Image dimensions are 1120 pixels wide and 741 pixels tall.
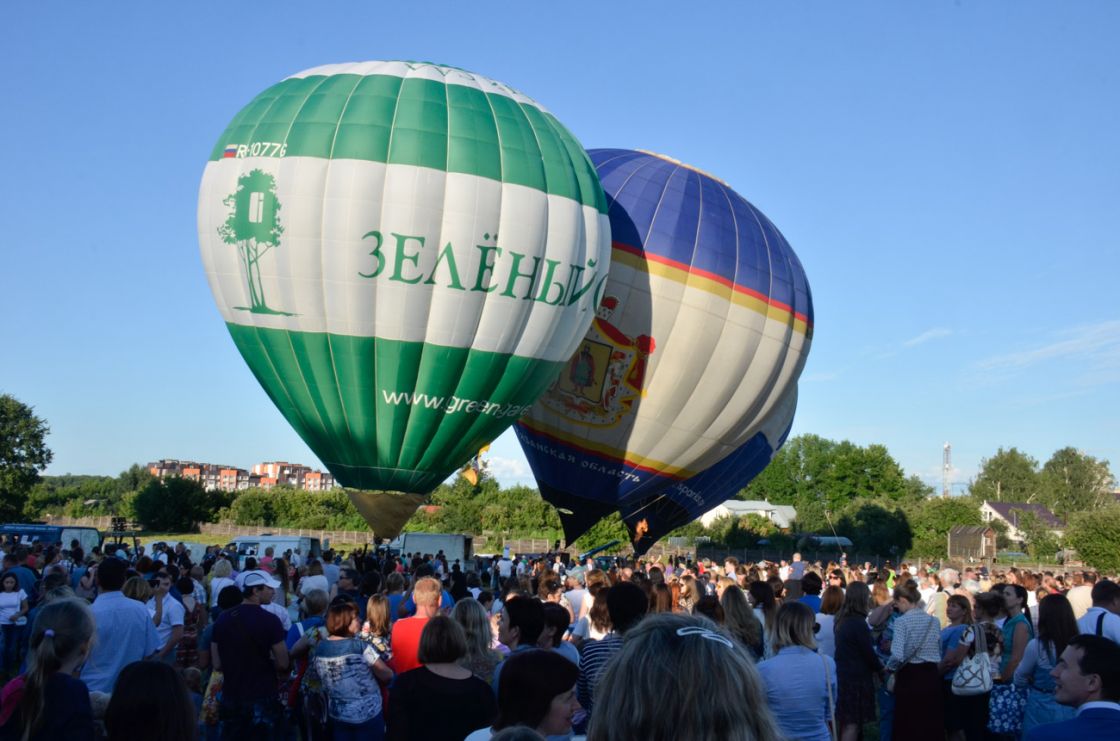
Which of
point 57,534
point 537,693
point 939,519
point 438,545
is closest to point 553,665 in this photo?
point 537,693

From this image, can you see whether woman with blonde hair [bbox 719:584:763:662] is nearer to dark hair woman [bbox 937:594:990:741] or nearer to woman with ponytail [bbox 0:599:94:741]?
dark hair woman [bbox 937:594:990:741]

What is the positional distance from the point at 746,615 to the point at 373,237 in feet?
34.4

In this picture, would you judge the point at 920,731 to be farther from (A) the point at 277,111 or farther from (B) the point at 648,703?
(A) the point at 277,111

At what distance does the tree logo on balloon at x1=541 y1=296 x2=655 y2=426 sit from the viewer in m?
20.3

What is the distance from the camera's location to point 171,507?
221 feet

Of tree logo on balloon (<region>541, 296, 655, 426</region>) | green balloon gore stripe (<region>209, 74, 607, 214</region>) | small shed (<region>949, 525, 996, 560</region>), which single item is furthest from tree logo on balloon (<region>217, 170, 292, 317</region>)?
small shed (<region>949, 525, 996, 560</region>)

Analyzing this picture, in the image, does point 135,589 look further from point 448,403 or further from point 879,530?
point 879,530

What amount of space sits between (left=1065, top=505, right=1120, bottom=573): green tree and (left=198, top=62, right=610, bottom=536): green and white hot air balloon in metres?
31.4

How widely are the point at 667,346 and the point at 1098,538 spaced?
93.6ft

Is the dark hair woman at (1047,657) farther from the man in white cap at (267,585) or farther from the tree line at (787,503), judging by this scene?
the tree line at (787,503)

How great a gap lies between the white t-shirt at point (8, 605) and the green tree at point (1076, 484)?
95618 millimetres

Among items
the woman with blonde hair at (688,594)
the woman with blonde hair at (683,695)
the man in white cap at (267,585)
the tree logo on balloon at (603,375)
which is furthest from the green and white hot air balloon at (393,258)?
the woman with blonde hair at (683,695)

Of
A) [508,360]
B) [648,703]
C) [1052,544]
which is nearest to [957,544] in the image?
[1052,544]

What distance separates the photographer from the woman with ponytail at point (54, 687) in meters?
3.73
